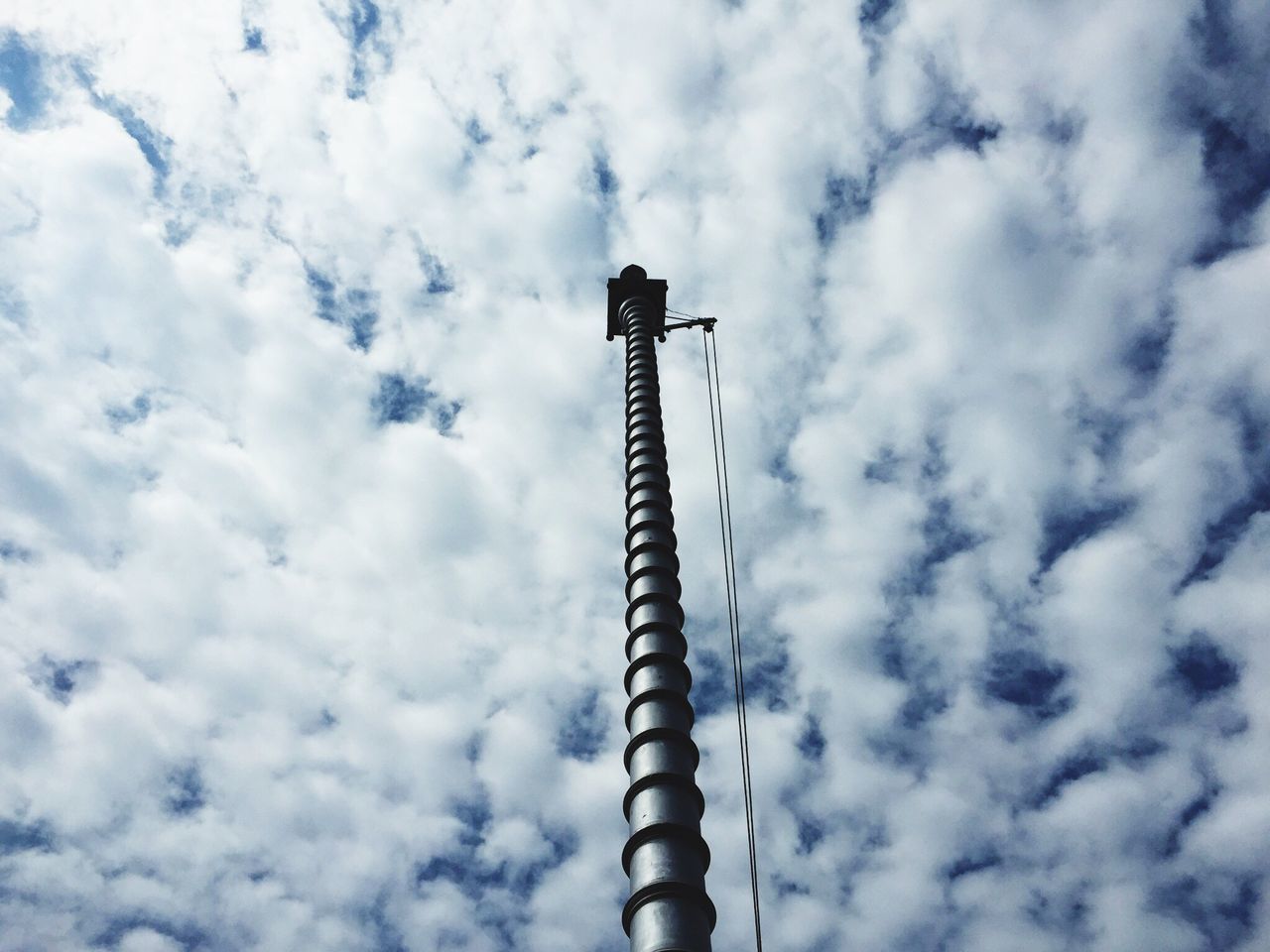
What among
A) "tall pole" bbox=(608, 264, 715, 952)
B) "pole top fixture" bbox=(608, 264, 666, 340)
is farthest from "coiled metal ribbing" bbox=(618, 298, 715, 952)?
"pole top fixture" bbox=(608, 264, 666, 340)

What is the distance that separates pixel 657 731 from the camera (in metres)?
11.2

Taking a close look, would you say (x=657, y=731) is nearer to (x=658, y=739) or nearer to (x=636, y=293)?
(x=658, y=739)

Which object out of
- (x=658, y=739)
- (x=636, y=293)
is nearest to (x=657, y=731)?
(x=658, y=739)

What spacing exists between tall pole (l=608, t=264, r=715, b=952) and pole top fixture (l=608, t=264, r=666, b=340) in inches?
243

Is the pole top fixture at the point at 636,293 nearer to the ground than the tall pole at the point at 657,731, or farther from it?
farther from it

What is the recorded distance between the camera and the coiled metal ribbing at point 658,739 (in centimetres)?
898

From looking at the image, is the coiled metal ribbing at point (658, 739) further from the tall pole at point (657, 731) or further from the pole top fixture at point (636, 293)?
the pole top fixture at point (636, 293)

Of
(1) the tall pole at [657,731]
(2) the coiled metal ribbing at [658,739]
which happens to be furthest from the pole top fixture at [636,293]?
(2) the coiled metal ribbing at [658,739]

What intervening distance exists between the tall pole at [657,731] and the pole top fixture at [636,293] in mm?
6160

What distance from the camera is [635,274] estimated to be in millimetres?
24469

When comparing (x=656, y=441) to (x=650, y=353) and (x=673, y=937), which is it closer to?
(x=650, y=353)

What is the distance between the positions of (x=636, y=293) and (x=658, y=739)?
52.7 ft

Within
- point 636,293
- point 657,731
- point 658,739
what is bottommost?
point 658,739

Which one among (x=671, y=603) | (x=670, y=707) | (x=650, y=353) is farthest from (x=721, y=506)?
(x=670, y=707)
